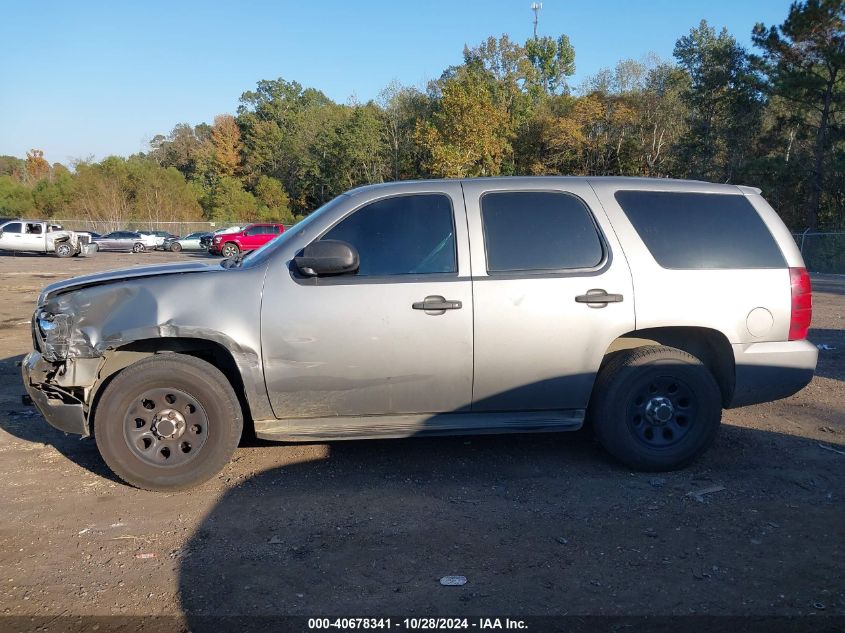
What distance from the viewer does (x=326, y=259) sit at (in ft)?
14.4

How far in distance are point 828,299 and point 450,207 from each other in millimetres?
13932

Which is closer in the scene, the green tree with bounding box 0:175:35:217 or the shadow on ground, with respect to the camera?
the shadow on ground

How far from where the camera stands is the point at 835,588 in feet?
11.1

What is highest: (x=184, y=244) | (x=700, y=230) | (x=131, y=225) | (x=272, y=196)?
(x=272, y=196)

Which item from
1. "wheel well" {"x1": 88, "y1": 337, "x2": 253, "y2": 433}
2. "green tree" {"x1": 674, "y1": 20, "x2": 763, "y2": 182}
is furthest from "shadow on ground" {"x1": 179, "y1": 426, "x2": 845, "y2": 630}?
"green tree" {"x1": 674, "y1": 20, "x2": 763, "y2": 182}

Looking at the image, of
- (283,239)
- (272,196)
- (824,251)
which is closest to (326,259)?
(283,239)

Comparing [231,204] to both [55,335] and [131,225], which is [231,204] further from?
[55,335]

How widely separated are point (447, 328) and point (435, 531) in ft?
4.12

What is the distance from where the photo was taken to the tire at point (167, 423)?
4.43 meters

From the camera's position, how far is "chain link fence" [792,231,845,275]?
83.1 feet

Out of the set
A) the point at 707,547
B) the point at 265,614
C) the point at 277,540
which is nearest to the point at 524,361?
the point at 707,547

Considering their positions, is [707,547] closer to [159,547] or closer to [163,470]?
[159,547]

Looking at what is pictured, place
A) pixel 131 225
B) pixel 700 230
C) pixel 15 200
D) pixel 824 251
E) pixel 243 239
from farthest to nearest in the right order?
1. pixel 15 200
2. pixel 131 225
3. pixel 243 239
4. pixel 824 251
5. pixel 700 230

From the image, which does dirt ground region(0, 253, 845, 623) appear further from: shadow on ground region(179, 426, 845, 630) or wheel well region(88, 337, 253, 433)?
wheel well region(88, 337, 253, 433)
